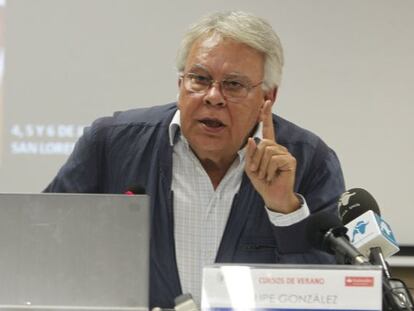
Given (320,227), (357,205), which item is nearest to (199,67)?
(357,205)

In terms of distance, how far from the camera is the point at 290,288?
3.53 ft

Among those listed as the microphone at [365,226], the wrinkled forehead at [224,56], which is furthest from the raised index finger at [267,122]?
the microphone at [365,226]

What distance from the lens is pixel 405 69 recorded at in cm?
331

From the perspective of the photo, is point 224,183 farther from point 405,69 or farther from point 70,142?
point 405,69

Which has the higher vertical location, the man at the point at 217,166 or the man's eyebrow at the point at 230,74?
the man's eyebrow at the point at 230,74

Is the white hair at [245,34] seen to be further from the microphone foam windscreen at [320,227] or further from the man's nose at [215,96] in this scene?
the microphone foam windscreen at [320,227]

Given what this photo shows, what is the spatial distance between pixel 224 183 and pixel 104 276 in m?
0.79

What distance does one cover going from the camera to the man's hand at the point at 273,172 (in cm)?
177

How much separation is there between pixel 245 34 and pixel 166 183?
1.51ft

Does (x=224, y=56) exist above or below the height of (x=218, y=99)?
above

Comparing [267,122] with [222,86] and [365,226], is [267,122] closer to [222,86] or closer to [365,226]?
[222,86]

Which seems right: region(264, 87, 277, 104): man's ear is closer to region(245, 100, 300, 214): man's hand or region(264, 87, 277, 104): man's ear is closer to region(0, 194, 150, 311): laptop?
region(245, 100, 300, 214): man's hand

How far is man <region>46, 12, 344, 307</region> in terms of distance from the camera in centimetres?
179

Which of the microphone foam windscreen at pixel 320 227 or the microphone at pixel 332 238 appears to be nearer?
the microphone at pixel 332 238
